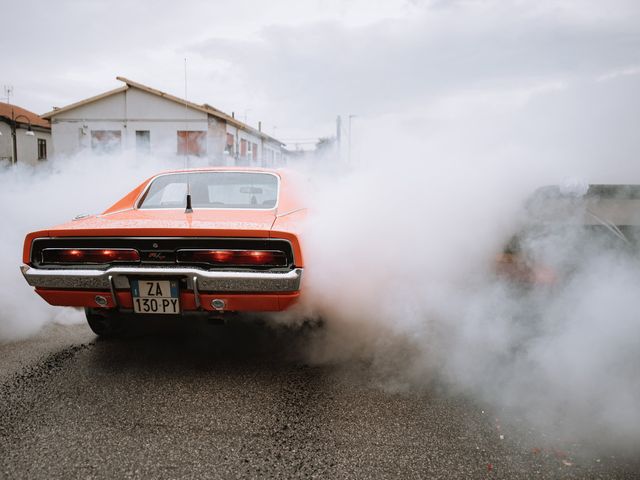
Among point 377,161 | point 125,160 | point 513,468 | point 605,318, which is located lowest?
point 513,468

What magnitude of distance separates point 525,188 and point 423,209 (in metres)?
0.78

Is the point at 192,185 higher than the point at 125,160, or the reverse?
the point at 125,160

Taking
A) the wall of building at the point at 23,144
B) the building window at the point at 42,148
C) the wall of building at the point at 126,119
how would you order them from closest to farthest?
1. the wall of building at the point at 126,119
2. the wall of building at the point at 23,144
3. the building window at the point at 42,148

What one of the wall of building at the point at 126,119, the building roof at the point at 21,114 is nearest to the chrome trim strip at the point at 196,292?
the wall of building at the point at 126,119

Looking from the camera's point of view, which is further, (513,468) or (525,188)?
(525,188)

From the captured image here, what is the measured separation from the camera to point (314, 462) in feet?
6.58

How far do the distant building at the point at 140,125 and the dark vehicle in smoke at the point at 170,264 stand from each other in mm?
19165

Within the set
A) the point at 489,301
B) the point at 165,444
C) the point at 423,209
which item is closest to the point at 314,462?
the point at 165,444

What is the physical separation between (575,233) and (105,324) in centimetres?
345

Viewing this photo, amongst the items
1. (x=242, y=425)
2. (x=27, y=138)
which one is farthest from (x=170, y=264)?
(x=27, y=138)

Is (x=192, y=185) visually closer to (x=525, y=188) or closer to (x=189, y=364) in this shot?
(x=189, y=364)

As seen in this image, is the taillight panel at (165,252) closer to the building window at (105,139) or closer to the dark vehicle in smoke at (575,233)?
the dark vehicle in smoke at (575,233)

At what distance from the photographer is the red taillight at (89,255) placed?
280cm

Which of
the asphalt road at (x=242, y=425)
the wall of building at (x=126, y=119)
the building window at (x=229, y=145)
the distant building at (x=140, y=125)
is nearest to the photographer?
the asphalt road at (x=242, y=425)
